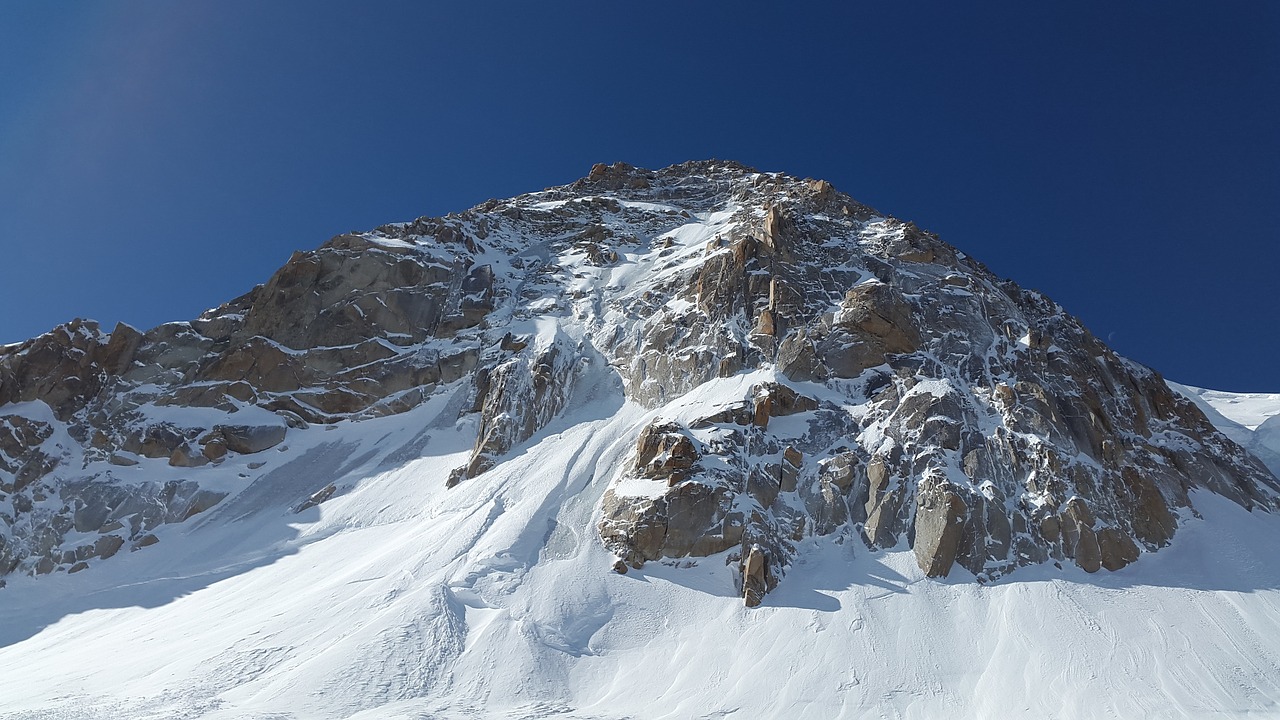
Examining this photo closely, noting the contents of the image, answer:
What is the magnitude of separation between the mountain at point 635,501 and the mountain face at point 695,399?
252 millimetres

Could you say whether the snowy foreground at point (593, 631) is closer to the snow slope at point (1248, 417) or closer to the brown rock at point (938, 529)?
the brown rock at point (938, 529)

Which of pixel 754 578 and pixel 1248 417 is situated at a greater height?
pixel 1248 417

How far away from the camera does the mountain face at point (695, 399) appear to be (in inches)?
1750

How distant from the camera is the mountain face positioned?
146 feet

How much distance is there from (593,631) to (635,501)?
26.4 ft

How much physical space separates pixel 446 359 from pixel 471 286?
11107 millimetres

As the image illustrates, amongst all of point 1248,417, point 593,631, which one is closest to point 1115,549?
point 593,631

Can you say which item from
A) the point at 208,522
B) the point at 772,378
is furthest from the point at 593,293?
the point at 208,522

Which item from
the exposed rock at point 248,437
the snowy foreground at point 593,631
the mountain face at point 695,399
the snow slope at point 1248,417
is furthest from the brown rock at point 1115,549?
the exposed rock at point 248,437

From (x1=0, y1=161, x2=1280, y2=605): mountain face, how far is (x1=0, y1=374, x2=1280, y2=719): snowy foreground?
5.84 feet

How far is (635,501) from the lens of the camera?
44969mm

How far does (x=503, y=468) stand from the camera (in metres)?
52.8

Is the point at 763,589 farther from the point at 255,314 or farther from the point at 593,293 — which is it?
the point at 255,314

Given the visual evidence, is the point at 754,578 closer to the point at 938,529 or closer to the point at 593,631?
the point at 593,631
